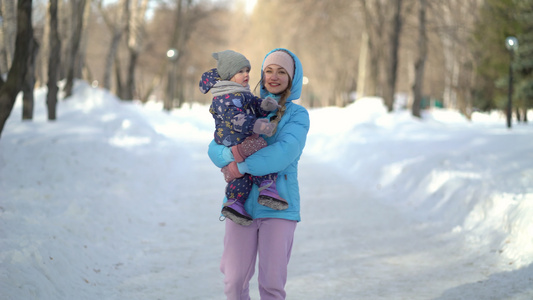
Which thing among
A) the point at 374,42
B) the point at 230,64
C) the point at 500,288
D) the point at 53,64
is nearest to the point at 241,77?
the point at 230,64

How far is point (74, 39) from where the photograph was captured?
14609 millimetres

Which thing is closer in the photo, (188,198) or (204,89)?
(204,89)

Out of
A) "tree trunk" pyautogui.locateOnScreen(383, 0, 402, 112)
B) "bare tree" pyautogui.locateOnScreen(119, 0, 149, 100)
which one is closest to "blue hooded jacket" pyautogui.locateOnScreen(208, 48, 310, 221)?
"tree trunk" pyautogui.locateOnScreen(383, 0, 402, 112)

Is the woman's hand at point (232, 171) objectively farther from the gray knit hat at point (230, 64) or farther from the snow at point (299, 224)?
the snow at point (299, 224)

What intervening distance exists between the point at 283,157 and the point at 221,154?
399mm

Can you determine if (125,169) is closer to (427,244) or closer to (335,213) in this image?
(335,213)

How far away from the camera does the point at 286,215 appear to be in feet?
10.6

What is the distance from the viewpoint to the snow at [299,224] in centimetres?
472

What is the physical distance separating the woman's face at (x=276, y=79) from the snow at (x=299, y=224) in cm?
209

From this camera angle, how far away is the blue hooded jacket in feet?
10.2

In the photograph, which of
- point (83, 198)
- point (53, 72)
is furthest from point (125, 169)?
point (53, 72)

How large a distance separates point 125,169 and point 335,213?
4.23 metres

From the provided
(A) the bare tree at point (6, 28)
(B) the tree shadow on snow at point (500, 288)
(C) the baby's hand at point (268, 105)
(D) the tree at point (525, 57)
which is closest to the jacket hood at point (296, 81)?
(C) the baby's hand at point (268, 105)

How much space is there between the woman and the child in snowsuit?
6 centimetres
